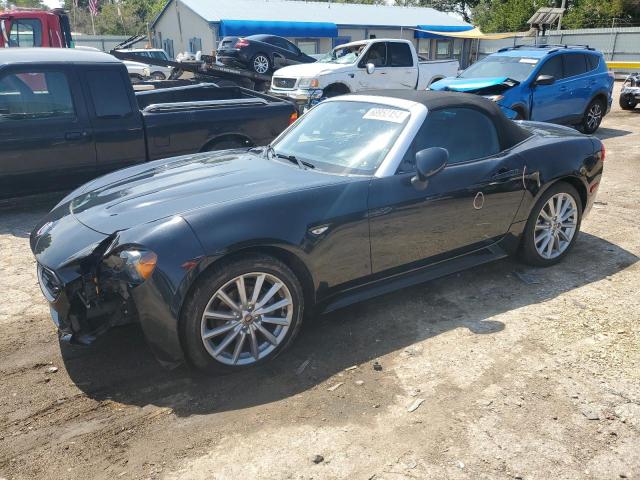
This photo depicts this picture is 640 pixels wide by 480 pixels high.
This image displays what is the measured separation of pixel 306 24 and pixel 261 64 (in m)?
16.8

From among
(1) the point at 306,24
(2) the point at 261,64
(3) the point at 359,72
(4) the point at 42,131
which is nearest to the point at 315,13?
(1) the point at 306,24

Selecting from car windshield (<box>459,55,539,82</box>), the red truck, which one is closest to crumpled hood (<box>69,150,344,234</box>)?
car windshield (<box>459,55,539,82</box>)

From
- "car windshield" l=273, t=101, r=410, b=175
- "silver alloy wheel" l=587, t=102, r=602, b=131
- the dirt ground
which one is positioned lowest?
the dirt ground

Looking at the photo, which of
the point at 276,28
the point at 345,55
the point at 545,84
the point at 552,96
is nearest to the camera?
the point at 545,84

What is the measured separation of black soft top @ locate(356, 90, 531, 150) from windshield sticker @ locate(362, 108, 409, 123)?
18 cm

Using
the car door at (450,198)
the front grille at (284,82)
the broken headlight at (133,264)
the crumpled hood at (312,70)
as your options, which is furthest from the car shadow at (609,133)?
the broken headlight at (133,264)

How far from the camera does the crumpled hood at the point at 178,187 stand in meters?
3.15

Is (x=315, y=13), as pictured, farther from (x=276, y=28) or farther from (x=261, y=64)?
(x=261, y=64)

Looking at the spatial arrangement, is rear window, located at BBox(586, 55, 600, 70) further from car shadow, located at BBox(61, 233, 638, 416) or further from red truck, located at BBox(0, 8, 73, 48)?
red truck, located at BBox(0, 8, 73, 48)

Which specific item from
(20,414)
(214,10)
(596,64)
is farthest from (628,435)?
(214,10)

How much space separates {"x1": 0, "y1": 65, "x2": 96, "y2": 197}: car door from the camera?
559 centimetres

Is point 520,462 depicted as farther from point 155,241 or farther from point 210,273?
point 155,241

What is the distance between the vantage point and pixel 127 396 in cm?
298

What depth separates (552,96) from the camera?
9.85 meters
